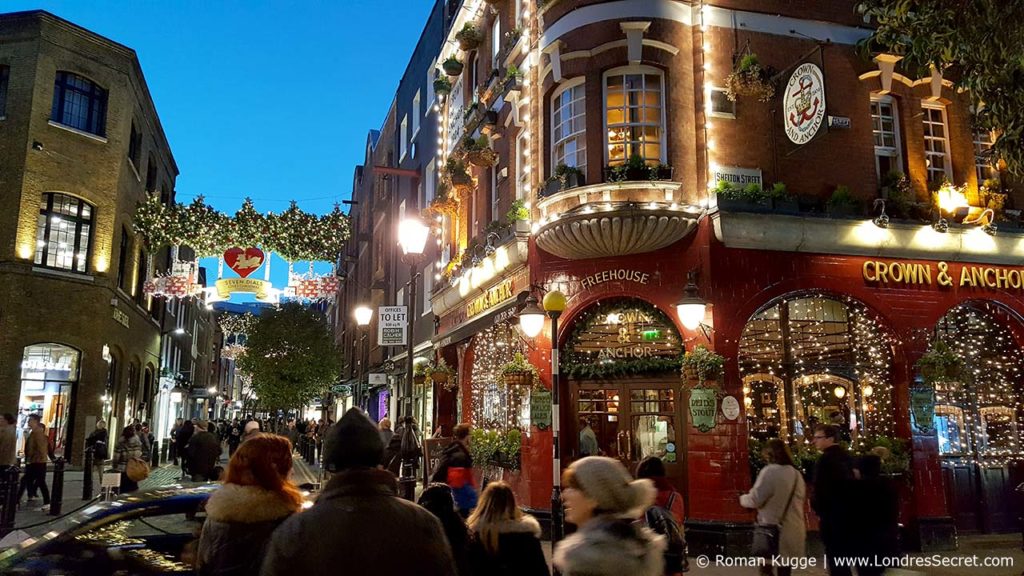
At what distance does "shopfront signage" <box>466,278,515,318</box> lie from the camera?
1535cm

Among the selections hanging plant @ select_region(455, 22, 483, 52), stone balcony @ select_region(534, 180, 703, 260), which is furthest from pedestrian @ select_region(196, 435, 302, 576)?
hanging plant @ select_region(455, 22, 483, 52)

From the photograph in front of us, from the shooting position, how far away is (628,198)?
12469 mm

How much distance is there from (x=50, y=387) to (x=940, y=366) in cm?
2188

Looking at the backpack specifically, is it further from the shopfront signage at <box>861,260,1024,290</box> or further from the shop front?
the shopfront signage at <box>861,260,1024,290</box>

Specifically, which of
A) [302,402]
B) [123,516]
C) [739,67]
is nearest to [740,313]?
[739,67]

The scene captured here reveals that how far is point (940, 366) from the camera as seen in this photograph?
12.3 metres

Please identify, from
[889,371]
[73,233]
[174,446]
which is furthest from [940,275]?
[174,446]

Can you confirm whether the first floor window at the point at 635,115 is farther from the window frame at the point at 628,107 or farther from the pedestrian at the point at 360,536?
the pedestrian at the point at 360,536

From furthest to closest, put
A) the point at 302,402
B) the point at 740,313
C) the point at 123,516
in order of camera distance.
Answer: the point at 302,402 → the point at 740,313 → the point at 123,516

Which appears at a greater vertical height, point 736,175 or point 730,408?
point 736,175

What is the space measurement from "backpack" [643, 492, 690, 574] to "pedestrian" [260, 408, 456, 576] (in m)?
3.10

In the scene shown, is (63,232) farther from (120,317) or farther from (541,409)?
(541,409)

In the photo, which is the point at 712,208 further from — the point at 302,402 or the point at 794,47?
the point at 302,402

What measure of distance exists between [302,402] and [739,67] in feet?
104
